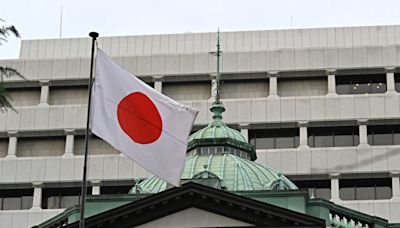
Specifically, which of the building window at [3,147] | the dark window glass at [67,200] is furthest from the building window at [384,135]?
the building window at [3,147]

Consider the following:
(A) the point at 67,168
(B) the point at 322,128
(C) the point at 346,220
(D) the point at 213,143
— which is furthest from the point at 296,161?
(C) the point at 346,220

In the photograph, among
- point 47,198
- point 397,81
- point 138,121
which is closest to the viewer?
point 138,121

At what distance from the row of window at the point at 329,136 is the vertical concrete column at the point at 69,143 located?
11.9 meters

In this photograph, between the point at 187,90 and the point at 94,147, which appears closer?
the point at 94,147

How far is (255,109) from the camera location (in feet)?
240

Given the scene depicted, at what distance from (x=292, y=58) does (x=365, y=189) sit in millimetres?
9936

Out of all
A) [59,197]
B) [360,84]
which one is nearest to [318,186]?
[360,84]

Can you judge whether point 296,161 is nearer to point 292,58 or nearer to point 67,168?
point 292,58

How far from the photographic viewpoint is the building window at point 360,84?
7443cm

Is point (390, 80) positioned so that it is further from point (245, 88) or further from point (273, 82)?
point (245, 88)

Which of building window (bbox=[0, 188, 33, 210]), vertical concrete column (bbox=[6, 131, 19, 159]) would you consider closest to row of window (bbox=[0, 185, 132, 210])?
building window (bbox=[0, 188, 33, 210])

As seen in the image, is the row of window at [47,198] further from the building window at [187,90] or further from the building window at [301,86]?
the building window at [301,86]

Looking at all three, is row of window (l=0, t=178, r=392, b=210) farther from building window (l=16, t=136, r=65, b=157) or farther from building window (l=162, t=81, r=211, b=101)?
building window (l=162, t=81, r=211, b=101)

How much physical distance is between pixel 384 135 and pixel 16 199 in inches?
982
